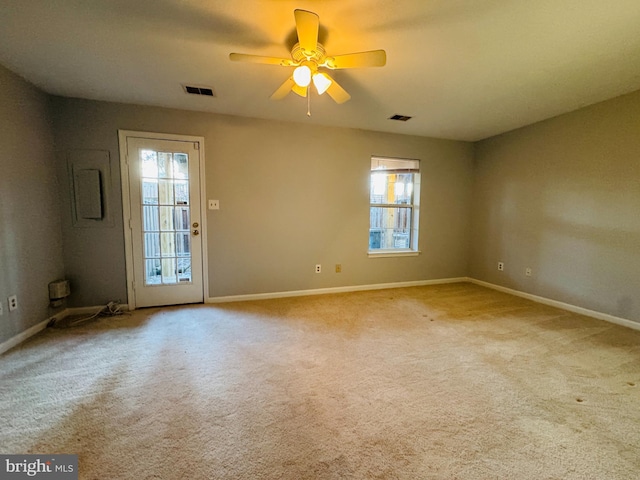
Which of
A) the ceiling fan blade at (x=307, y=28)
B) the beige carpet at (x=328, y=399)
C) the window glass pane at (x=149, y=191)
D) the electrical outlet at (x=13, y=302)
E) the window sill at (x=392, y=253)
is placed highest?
the ceiling fan blade at (x=307, y=28)

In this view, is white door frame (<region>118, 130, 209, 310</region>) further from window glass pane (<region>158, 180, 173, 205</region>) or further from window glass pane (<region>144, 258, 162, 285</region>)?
window glass pane (<region>158, 180, 173, 205</region>)

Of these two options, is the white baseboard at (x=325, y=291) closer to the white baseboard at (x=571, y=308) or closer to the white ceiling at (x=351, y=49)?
the white baseboard at (x=571, y=308)

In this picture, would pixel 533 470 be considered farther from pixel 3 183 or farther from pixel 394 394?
pixel 3 183

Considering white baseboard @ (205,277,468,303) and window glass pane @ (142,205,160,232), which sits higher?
window glass pane @ (142,205,160,232)

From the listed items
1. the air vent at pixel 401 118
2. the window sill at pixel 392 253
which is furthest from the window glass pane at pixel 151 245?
the air vent at pixel 401 118

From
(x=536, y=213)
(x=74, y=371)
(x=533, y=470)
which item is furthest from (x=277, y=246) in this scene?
(x=536, y=213)

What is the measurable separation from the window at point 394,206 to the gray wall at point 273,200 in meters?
0.16

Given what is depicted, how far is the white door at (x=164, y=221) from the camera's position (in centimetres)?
309

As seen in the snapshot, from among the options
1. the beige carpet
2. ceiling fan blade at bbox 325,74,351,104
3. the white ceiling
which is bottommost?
the beige carpet

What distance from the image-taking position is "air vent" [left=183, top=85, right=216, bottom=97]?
2633mm

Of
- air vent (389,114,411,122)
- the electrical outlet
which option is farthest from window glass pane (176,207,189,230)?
air vent (389,114,411,122)

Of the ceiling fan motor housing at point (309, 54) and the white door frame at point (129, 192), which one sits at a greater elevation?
the ceiling fan motor housing at point (309, 54)

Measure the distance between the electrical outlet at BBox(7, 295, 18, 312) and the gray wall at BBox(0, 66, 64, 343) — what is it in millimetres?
39

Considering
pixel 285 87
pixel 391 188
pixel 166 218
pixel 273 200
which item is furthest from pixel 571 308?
pixel 166 218
